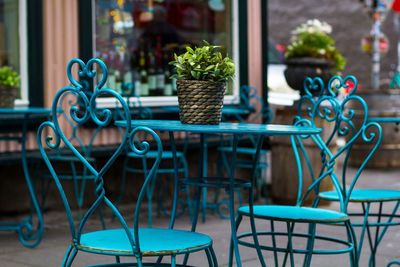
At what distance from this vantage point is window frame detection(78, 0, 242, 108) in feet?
25.8

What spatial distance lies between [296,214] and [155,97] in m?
4.70

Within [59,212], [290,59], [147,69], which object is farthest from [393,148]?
[59,212]

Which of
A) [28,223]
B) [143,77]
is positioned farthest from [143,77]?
[28,223]

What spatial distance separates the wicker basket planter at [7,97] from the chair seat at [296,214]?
9.67ft

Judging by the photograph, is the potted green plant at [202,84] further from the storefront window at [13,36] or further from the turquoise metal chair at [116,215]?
the storefront window at [13,36]

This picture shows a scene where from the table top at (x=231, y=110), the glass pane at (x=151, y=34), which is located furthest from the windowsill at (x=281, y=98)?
the table top at (x=231, y=110)

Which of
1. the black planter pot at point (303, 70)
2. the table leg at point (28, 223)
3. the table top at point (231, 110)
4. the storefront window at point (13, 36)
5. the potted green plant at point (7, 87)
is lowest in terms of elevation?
the table leg at point (28, 223)

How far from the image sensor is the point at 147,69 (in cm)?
890

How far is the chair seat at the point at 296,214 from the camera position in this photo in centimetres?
400

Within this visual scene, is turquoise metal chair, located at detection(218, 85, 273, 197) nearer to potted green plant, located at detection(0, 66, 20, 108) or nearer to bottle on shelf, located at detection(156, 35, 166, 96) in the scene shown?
bottle on shelf, located at detection(156, 35, 166, 96)

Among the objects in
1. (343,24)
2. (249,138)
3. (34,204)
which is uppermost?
(343,24)

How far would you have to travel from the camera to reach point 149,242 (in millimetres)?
3404

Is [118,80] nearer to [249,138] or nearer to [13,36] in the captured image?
[13,36]

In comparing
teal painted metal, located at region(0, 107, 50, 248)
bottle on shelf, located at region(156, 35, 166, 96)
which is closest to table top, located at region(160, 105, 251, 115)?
bottle on shelf, located at region(156, 35, 166, 96)
